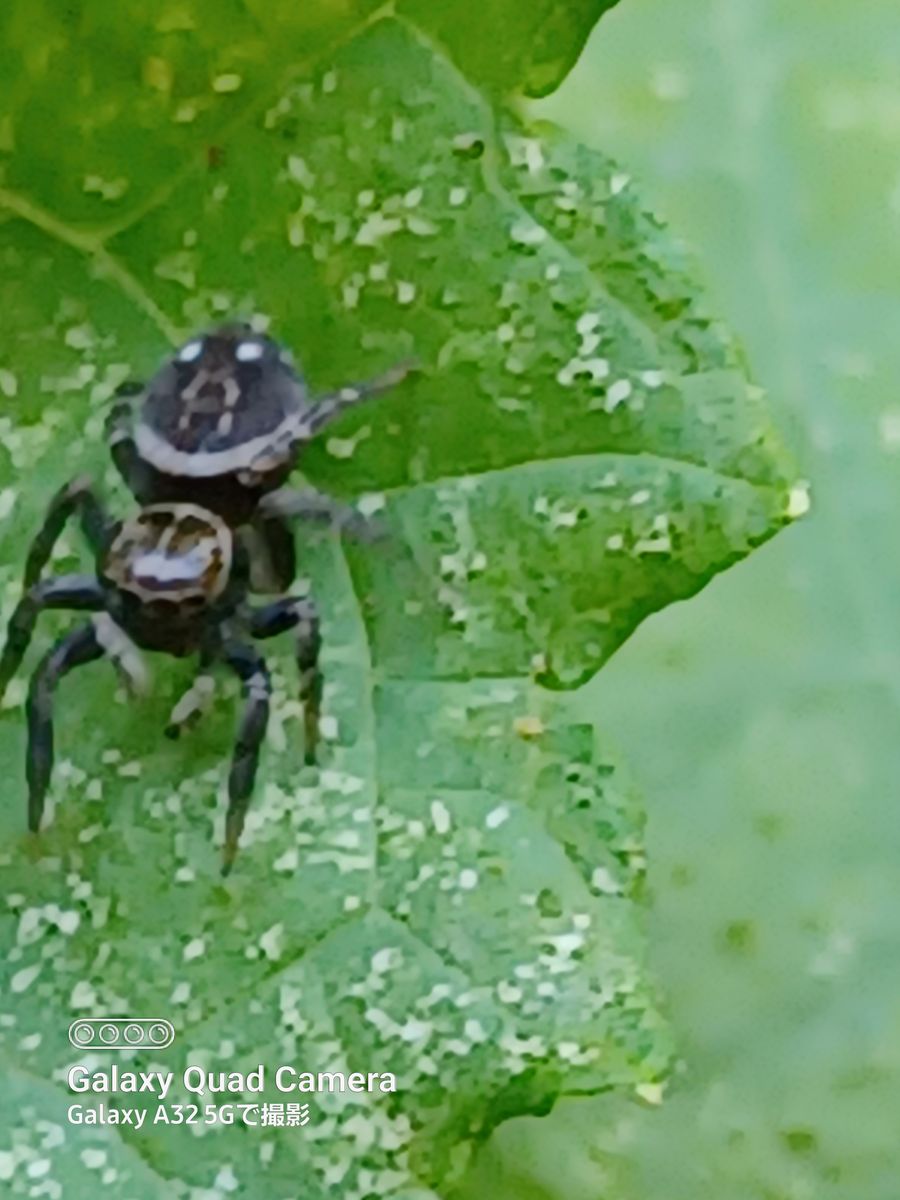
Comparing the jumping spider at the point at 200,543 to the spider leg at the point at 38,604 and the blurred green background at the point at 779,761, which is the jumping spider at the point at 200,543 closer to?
the spider leg at the point at 38,604

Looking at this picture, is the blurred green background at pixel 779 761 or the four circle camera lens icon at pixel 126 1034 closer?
the four circle camera lens icon at pixel 126 1034

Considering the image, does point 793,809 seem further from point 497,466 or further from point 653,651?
point 497,466

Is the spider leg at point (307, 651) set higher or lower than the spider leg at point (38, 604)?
higher

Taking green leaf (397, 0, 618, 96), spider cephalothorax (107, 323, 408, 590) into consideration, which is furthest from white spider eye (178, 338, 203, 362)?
green leaf (397, 0, 618, 96)

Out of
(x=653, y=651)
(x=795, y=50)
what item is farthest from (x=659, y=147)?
(x=653, y=651)

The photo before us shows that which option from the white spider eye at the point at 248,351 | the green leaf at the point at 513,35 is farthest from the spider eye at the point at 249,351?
the green leaf at the point at 513,35

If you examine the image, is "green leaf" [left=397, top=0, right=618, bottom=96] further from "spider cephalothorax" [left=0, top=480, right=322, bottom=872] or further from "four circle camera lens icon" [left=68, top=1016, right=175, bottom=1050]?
"four circle camera lens icon" [left=68, top=1016, right=175, bottom=1050]

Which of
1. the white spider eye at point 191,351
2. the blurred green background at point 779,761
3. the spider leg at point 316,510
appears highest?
the white spider eye at point 191,351
